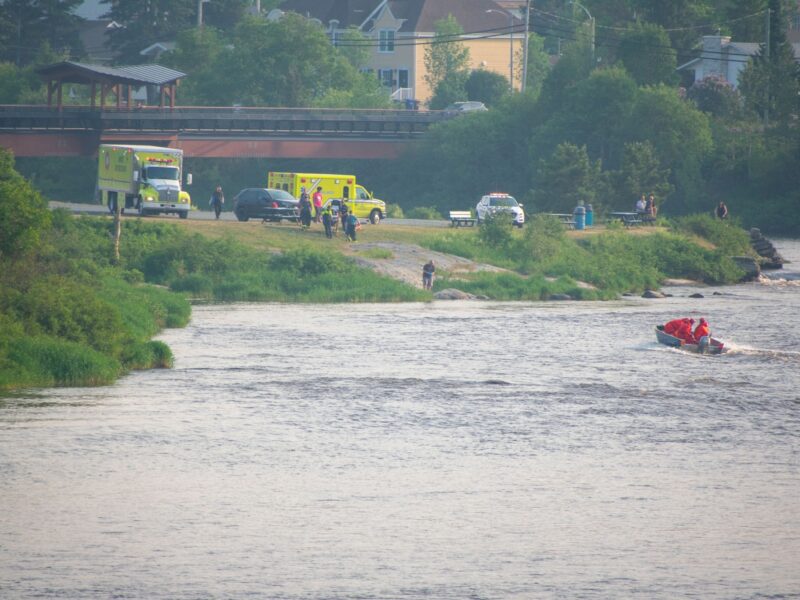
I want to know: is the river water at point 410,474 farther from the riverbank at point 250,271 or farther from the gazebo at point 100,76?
the gazebo at point 100,76

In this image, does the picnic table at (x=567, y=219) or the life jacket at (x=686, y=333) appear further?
the picnic table at (x=567, y=219)

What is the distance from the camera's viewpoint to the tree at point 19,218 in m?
36.7

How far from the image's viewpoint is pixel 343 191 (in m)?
69.7

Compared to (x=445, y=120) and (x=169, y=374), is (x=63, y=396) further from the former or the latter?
(x=445, y=120)

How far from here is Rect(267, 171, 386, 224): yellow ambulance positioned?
230ft

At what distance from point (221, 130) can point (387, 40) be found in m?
43.3

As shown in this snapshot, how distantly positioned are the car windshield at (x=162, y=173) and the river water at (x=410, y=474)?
25.1 m


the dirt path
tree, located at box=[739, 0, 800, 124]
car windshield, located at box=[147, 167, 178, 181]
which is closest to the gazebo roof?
car windshield, located at box=[147, 167, 178, 181]

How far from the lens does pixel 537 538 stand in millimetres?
23359

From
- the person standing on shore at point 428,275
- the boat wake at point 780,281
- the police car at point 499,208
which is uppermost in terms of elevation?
the police car at point 499,208

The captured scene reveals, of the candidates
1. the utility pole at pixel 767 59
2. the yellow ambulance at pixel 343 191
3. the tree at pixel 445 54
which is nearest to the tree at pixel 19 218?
the yellow ambulance at pixel 343 191

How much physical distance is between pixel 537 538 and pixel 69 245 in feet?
106

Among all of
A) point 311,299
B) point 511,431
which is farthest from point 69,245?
point 511,431

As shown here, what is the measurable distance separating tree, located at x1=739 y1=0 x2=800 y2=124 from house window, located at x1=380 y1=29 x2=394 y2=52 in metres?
44.2
